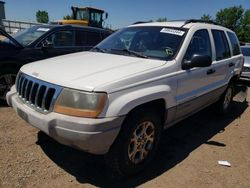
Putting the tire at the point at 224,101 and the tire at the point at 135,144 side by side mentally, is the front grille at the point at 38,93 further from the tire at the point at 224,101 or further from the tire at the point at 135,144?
the tire at the point at 224,101

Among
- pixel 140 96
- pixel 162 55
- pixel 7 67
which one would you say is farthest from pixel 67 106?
pixel 7 67

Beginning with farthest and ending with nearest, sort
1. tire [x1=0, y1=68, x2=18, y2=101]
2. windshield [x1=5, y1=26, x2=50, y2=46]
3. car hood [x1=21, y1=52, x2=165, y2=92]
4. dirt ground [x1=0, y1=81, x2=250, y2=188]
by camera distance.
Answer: windshield [x1=5, y1=26, x2=50, y2=46], tire [x1=0, y1=68, x2=18, y2=101], dirt ground [x1=0, y1=81, x2=250, y2=188], car hood [x1=21, y1=52, x2=165, y2=92]

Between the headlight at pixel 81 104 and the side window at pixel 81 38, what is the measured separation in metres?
4.52

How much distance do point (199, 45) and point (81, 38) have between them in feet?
12.2

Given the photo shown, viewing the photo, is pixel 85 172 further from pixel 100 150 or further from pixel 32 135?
pixel 32 135

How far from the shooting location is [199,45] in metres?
4.40

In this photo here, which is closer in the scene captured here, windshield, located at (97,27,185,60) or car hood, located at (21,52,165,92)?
car hood, located at (21,52,165,92)

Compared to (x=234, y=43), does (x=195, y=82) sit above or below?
below

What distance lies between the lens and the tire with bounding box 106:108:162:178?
3.09 metres

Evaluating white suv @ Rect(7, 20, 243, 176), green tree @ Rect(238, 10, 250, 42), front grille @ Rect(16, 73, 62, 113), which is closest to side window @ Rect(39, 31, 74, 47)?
white suv @ Rect(7, 20, 243, 176)

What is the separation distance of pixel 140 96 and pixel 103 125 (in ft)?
1.83

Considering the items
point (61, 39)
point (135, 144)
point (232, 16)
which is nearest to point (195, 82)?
point (135, 144)

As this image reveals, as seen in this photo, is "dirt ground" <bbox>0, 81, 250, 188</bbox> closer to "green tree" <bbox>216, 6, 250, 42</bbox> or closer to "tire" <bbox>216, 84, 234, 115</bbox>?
"tire" <bbox>216, 84, 234, 115</bbox>

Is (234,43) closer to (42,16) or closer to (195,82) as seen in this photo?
(195,82)
